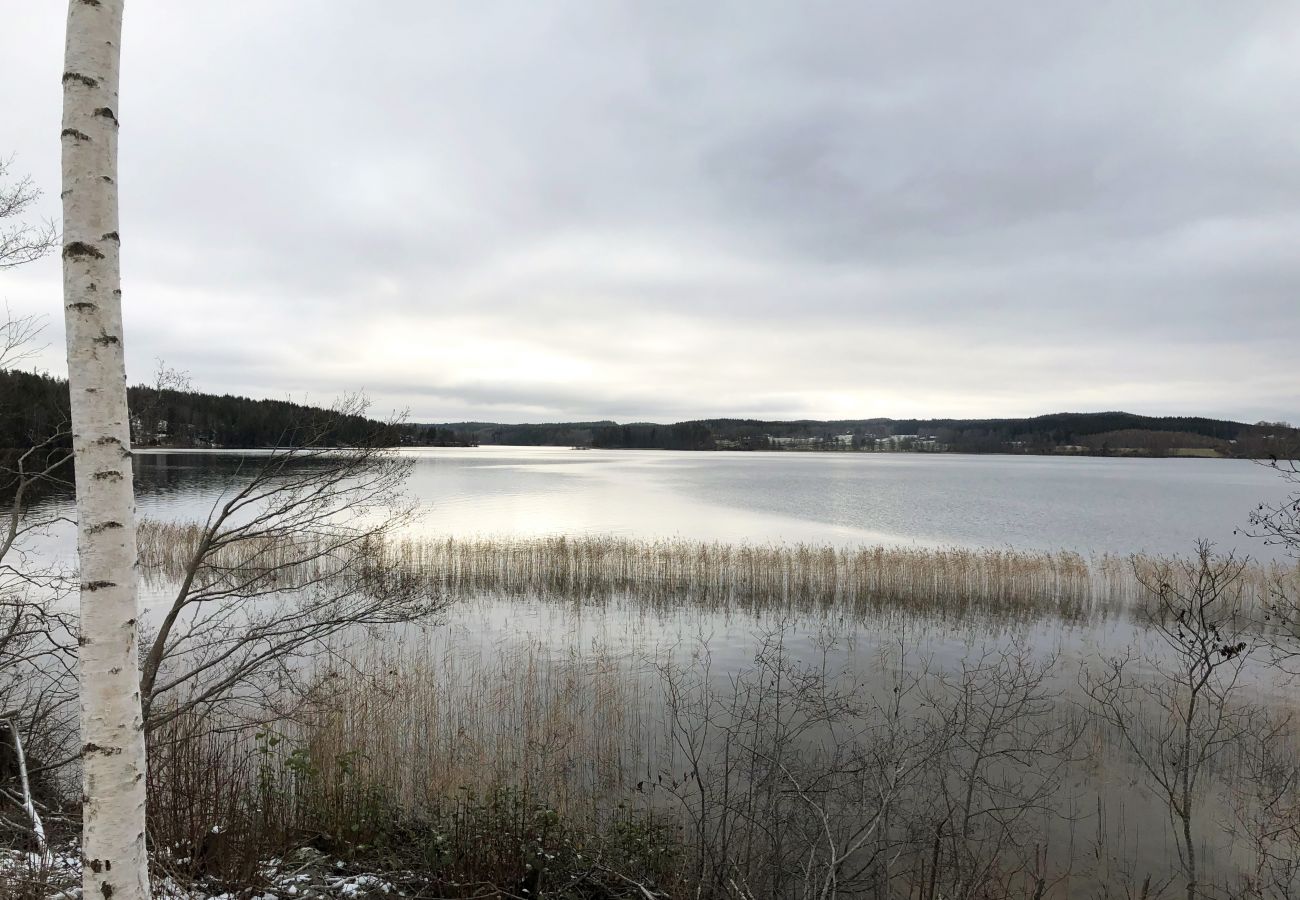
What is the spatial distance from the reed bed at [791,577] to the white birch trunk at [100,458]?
13989mm

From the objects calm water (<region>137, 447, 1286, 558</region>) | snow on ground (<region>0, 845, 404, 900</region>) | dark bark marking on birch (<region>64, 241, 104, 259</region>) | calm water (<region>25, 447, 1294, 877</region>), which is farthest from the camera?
calm water (<region>137, 447, 1286, 558</region>)

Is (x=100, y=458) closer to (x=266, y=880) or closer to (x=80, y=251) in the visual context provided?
(x=80, y=251)

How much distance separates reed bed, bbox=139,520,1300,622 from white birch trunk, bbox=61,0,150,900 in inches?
551

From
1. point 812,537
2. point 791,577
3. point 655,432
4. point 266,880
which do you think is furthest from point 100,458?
point 655,432

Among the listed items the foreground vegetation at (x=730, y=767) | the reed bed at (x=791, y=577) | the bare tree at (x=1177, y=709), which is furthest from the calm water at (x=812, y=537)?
the reed bed at (x=791, y=577)

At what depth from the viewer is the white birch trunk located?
2158 millimetres

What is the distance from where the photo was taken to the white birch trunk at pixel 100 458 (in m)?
2.16

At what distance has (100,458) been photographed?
218 centimetres

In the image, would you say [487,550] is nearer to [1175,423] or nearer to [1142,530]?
[1142,530]

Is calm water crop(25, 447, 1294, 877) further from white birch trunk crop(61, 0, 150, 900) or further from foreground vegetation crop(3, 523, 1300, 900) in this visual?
white birch trunk crop(61, 0, 150, 900)

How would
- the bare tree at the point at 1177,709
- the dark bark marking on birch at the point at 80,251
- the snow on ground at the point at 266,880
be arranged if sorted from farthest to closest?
the bare tree at the point at 1177,709 → the snow on ground at the point at 266,880 → the dark bark marking on birch at the point at 80,251

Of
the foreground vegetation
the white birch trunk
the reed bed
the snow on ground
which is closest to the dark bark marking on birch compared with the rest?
the white birch trunk

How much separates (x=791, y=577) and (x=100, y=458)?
16.5m

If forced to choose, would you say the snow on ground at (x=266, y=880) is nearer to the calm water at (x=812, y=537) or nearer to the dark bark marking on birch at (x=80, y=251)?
the dark bark marking on birch at (x=80, y=251)
